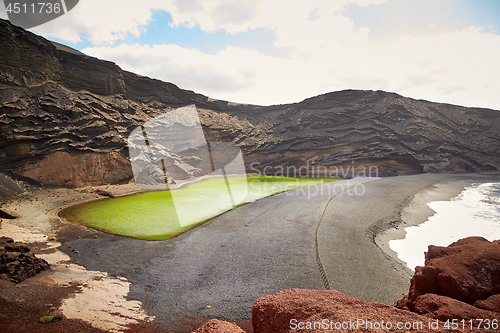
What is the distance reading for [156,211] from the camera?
39.6 ft

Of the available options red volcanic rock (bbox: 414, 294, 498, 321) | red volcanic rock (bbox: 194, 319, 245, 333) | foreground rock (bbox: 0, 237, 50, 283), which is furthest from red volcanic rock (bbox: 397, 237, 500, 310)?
foreground rock (bbox: 0, 237, 50, 283)

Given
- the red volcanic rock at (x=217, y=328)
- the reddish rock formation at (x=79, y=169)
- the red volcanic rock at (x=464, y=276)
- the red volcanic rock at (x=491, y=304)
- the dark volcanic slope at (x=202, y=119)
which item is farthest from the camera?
the dark volcanic slope at (x=202, y=119)

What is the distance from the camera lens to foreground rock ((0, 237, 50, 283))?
506 cm

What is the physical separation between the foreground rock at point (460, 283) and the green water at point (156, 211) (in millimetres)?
8142

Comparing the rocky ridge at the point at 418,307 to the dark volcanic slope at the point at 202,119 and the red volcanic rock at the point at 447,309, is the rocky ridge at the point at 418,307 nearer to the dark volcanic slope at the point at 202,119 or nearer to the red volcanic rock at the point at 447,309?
the red volcanic rock at the point at 447,309

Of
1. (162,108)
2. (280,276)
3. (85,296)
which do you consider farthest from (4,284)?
(162,108)

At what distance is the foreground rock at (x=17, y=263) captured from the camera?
5059 mm

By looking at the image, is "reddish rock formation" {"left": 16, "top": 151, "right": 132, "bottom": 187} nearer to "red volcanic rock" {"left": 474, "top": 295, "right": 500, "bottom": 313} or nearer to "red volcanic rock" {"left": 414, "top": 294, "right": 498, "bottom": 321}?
"red volcanic rock" {"left": 414, "top": 294, "right": 498, "bottom": 321}

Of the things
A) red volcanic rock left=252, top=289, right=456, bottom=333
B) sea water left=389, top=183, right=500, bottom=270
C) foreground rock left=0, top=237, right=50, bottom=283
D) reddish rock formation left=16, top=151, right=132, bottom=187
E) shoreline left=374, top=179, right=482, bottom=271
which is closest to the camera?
red volcanic rock left=252, top=289, right=456, bottom=333

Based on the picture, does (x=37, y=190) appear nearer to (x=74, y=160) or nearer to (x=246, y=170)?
(x=74, y=160)

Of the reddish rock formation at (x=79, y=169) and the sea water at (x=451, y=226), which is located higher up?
the reddish rock formation at (x=79, y=169)

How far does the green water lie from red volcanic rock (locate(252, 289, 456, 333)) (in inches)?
286

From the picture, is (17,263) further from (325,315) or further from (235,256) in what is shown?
(325,315)

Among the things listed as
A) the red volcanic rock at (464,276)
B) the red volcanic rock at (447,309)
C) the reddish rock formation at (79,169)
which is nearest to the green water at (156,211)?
the reddish rock formation at (79,169)
